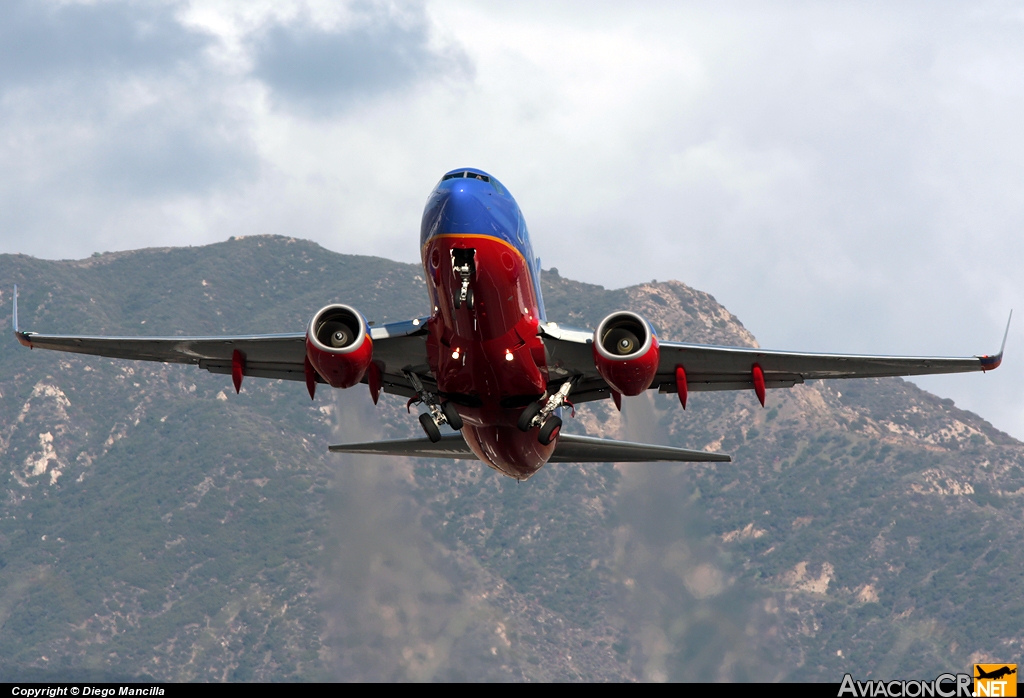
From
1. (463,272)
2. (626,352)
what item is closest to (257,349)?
(463,272)

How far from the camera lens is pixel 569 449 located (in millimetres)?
33688

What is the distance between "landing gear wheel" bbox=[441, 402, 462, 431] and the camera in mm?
27922

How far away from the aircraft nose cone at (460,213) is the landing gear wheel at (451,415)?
5293mm

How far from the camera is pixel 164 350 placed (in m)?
31.5

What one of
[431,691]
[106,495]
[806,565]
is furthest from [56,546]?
[431,691]

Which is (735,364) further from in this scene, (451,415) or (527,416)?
(451,415)

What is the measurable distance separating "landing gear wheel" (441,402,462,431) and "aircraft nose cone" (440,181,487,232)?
5.29 m

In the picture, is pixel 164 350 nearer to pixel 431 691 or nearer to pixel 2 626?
pixel 431 691

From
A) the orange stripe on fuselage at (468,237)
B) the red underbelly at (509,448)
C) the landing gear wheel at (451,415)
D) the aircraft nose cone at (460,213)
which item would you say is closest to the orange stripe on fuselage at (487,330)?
the orange stripe on fuselage at (468,237)

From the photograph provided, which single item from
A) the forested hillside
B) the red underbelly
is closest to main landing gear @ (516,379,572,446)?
the red underbelly

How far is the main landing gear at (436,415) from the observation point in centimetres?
2795

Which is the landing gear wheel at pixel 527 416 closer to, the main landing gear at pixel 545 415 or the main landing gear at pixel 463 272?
the main landing gear at pixel 545 415

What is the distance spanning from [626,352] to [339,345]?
620cm

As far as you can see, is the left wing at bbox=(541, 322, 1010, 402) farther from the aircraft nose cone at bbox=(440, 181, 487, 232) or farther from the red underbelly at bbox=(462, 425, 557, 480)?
the aircraft nose cone at bbox=(440, 181, 487, 232)
